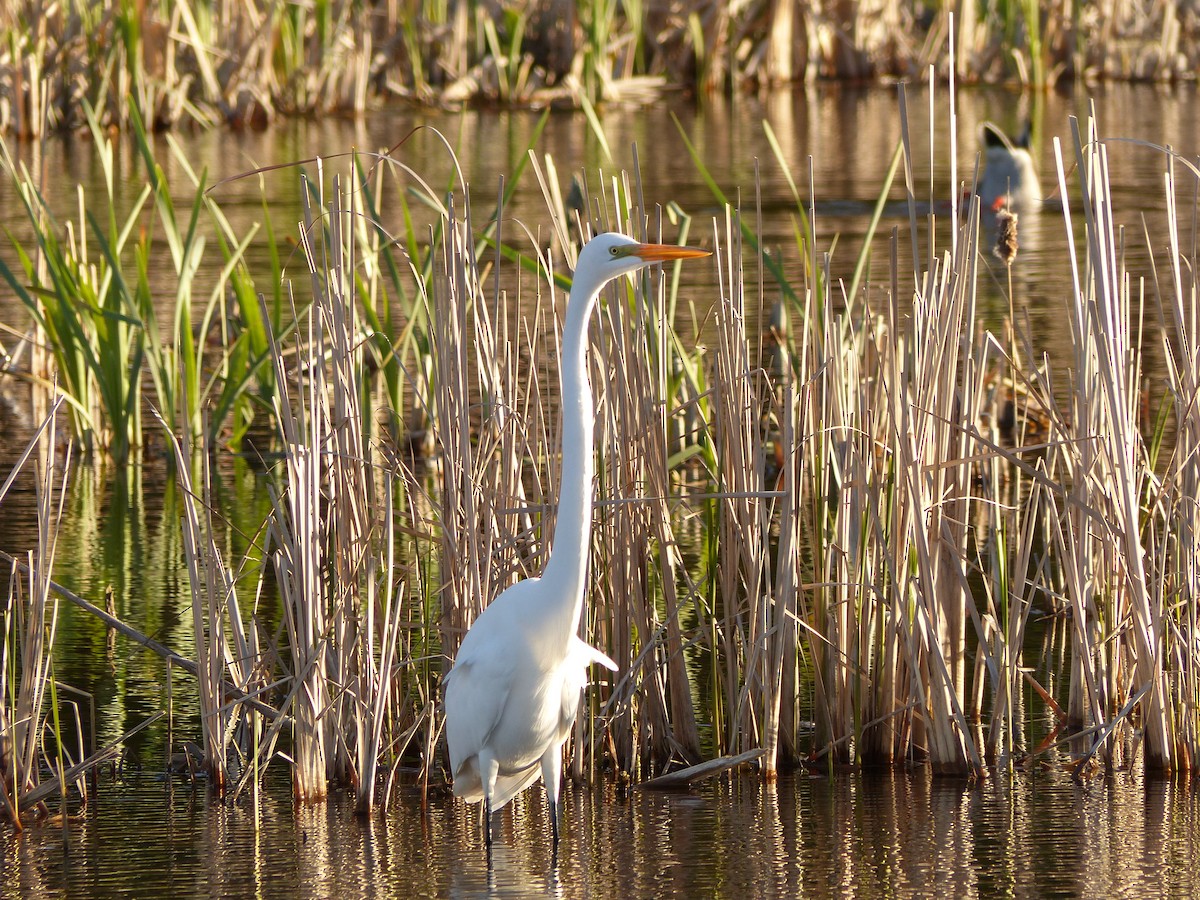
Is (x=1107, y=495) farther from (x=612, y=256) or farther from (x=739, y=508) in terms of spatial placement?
(x=612, y=256)

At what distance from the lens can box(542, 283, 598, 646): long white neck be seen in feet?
10.2

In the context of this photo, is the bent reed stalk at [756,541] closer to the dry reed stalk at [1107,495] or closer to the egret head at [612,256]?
the dry reed stalk at [1107,495]

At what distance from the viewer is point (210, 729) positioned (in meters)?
3.54

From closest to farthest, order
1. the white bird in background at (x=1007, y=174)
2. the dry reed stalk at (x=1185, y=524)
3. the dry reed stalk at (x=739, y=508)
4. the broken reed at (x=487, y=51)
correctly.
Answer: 1. the dry reed stalk at (x=1185, y=524)
2. the dry reed stalk at (x=739, y=508)
3. the white bird in background at (x=1007, y=174)
4. the broken reed at (x=487, y=51)

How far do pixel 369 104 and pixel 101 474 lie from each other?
11.1m

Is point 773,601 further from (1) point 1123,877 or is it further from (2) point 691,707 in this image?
(1) point 1123,877

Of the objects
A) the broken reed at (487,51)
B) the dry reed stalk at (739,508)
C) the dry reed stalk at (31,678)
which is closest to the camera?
the dry reed stalk at (31,678)

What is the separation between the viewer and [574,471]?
10.2ft

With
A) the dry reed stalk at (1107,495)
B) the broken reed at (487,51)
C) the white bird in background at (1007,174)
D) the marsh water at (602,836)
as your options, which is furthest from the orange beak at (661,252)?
the broken reed at (487,51)

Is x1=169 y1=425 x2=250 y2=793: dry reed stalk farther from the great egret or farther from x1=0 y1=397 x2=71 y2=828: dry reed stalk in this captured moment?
the great egret

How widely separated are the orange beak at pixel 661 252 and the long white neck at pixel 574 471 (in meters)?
0.12

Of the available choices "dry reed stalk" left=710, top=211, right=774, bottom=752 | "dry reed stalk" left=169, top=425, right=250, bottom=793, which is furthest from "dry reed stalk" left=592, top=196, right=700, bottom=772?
"dry reed stalk" left=169, top=425, right=250, bottom=793

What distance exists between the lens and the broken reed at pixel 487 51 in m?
14.0

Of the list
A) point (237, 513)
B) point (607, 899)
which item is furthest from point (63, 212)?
point (607, 899)
